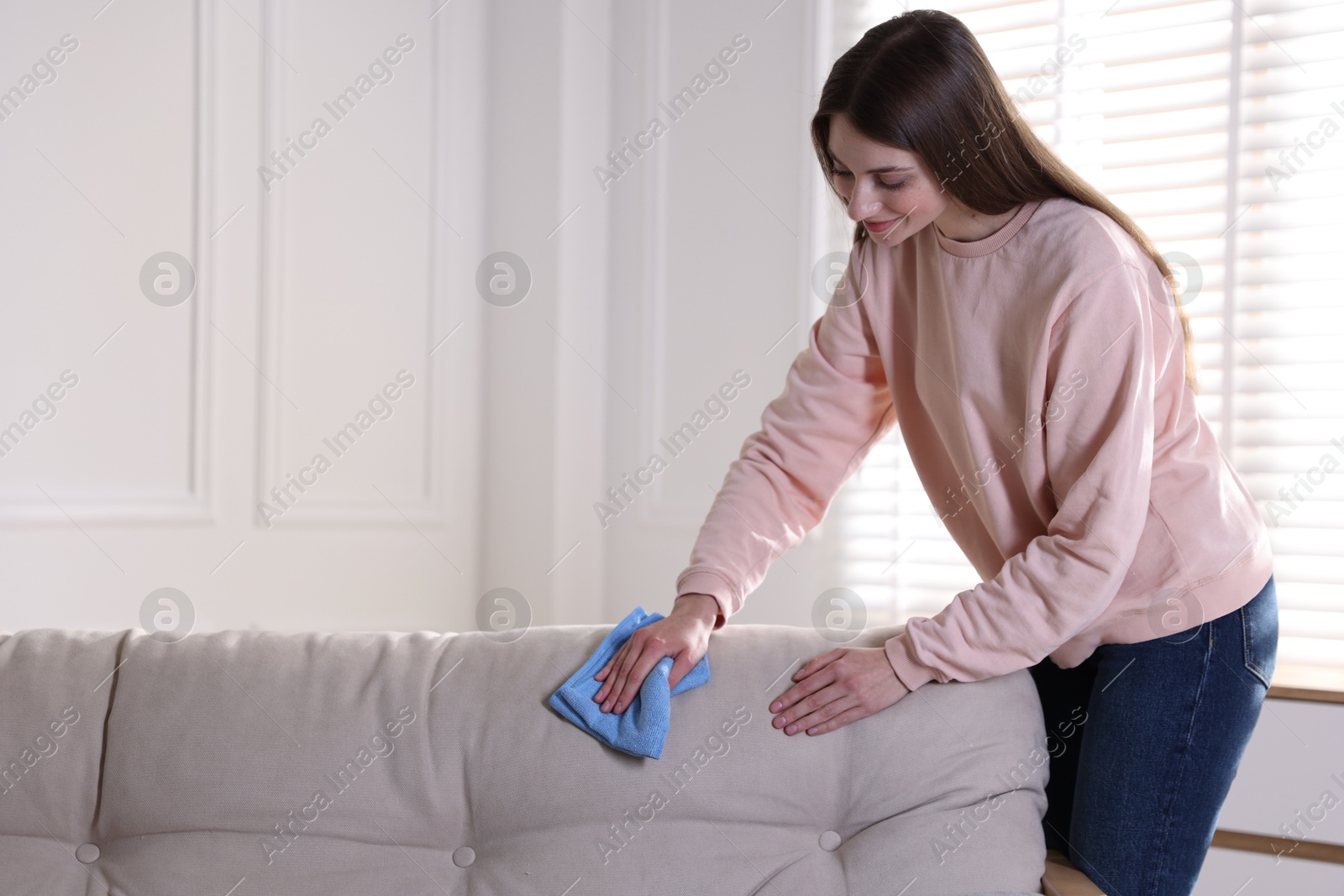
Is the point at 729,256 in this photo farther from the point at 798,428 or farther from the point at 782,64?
the point at 798,428

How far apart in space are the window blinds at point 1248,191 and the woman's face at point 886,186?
1200 mm

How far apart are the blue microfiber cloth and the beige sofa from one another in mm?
22

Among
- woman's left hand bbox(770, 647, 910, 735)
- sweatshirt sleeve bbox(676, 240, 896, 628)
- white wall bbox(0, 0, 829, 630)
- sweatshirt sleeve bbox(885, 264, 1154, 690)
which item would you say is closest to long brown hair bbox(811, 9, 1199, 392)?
sweatshirt sleeve bbox(885, 264, 1154, 690)

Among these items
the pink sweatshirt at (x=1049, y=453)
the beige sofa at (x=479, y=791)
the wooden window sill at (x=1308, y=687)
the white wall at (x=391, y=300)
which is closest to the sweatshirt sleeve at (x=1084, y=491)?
the pink sweatshirt at (x=1049, y=453)

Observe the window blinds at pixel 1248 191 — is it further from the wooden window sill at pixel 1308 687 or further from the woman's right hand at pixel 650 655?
the woman's right hand at pixel 650 655

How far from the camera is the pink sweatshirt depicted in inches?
43.8

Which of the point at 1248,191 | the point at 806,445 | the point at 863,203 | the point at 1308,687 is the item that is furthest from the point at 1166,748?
the point at 1248,191

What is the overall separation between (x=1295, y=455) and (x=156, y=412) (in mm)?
2714

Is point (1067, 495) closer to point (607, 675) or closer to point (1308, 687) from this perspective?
point (607, 675)

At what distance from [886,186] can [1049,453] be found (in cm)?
41

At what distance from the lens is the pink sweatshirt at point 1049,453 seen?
3.65 ft

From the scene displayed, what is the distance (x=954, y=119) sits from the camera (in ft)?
3.87

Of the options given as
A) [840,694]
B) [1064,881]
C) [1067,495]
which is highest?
[1067,495]

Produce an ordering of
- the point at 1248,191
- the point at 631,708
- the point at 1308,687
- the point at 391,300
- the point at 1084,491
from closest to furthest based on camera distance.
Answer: the point at 1084,491 < the point at 631,708 < the point at 1308,687 < the point at 1248,191 < the point at 391,300
